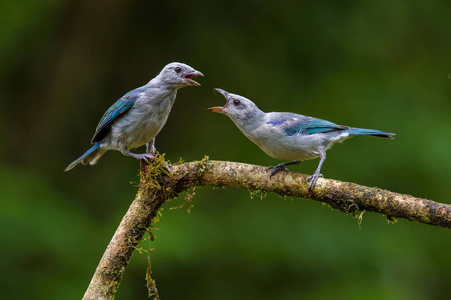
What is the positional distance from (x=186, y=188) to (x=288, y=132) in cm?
93

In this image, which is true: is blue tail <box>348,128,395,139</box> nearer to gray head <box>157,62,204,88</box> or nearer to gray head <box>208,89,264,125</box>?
gray head <box>208,89,264,125</box>

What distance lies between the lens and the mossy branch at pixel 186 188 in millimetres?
3684

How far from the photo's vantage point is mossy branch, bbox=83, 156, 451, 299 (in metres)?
3.68

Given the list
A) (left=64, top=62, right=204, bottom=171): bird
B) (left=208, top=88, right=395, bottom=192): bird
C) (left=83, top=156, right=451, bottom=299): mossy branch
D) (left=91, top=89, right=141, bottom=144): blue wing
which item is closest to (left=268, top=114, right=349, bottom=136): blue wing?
(left=208, top=88, right=395, bottom=192): bird

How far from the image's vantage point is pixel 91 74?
7672 millimetres

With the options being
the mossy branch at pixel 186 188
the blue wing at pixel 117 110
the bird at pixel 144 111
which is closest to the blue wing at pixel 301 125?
the mossy branch at pixel 186 188

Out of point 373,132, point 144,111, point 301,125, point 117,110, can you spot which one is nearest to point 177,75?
point 144,111

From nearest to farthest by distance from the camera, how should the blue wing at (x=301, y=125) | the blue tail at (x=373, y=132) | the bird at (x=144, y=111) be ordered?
the blue tail at (x=373, y=132) → the blue wing at (x=301, y=125) → the bird at (x=144, y=111)

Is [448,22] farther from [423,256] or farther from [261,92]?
[423,256]

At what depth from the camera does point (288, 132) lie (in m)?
4.43

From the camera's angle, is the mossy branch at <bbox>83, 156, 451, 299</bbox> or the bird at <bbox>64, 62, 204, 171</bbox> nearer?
the mossy branch at <bbox>83, 156, 451, 299</bbox>

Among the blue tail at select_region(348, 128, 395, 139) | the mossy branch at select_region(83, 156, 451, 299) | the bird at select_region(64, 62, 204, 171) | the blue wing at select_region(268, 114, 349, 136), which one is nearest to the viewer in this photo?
the mossy branch at select_region(83, 156, 451, 299)

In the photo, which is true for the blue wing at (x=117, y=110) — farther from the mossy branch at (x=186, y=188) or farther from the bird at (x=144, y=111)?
the mossy branch at (x=186, y=188)

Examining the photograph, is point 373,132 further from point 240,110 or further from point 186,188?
point 186,188
